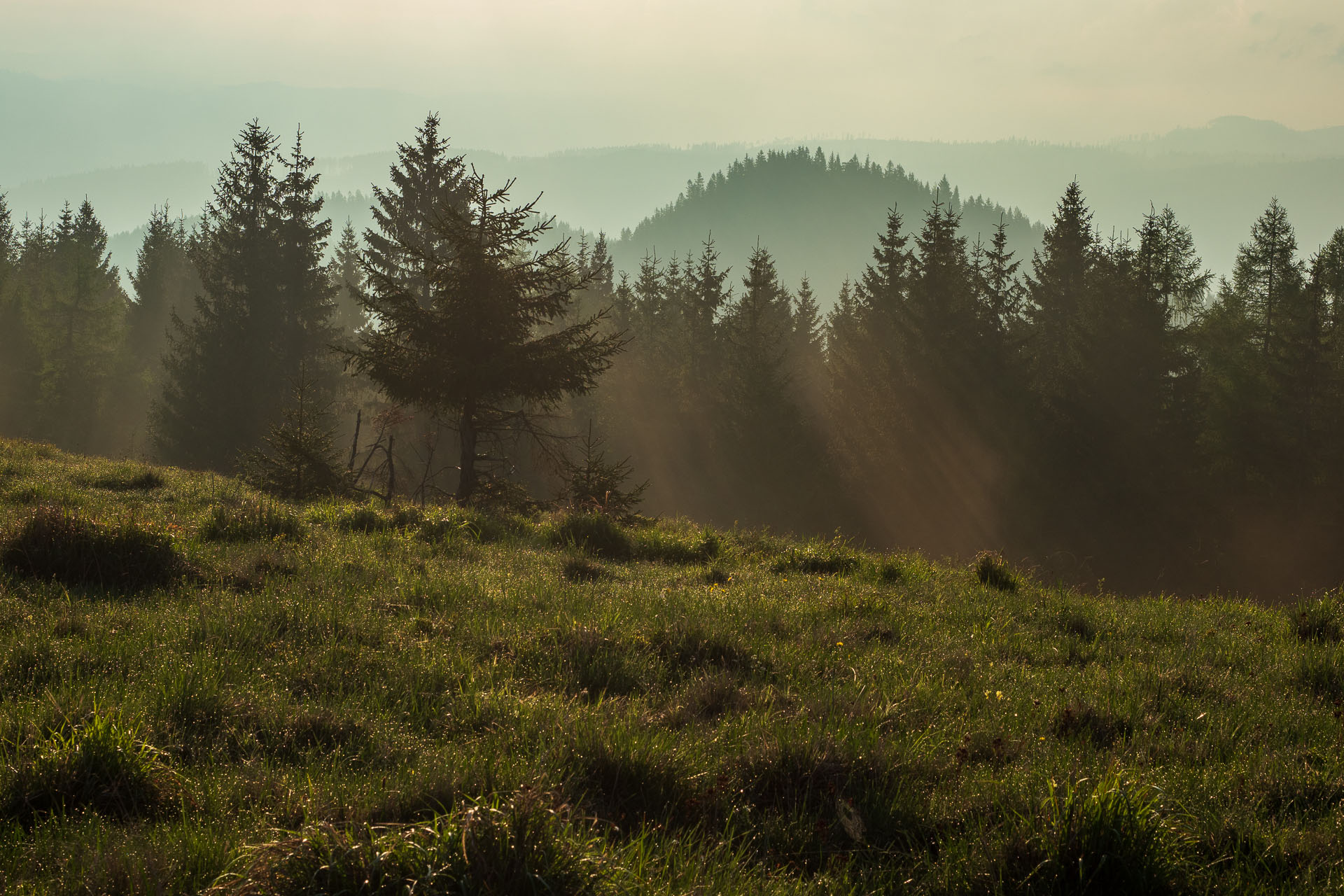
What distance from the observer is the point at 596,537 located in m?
11.6

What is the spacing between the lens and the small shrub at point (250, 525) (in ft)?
29.2

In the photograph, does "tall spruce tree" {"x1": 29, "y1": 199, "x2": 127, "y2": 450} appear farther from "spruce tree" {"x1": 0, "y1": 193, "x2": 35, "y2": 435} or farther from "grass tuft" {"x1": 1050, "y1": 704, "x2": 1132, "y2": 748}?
"grass tuft" {"x1": 1050, "y1": 704, "x2": 1132, "y2": 748}

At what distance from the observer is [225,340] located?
1565 inches

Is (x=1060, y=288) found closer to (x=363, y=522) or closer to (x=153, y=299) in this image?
(x=363, y=522)

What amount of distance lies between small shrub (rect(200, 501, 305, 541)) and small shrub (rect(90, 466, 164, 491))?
405 cm

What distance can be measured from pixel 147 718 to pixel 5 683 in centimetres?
106

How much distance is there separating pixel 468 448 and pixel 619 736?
1338cm

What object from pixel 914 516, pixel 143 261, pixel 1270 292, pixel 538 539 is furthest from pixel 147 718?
pixel 143 261

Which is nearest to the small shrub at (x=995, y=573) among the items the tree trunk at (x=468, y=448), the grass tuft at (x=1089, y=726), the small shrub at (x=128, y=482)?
the grass tuft at (x=1089, y=726)

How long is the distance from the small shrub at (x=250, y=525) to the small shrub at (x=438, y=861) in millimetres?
7149

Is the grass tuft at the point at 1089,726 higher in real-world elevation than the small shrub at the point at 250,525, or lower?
higher

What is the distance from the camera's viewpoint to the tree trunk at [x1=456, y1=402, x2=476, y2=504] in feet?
53.6

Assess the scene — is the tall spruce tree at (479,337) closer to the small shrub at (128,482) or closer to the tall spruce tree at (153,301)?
the small shrub at (128,482)

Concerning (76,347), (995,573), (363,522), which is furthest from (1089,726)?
(76,347)
